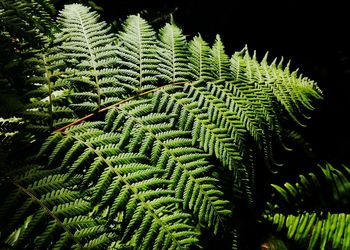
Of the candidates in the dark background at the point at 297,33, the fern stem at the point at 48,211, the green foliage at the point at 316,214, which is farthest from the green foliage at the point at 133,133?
the dark background at the point at 297,33

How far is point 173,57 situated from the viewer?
5.08 ft

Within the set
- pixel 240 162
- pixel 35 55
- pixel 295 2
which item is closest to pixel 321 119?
pixel 295 2

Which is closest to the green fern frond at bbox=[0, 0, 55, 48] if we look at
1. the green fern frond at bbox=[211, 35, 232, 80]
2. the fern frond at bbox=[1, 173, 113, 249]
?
the fern frond at bbox=[1, 173, 113, 249]

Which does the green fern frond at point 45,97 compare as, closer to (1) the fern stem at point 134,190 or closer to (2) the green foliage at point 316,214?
(1) the fern stem at point 134,190

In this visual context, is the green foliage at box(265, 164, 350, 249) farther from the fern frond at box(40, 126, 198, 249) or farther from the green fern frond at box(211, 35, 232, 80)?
the fern frond at box(40, 126, 198, 249)

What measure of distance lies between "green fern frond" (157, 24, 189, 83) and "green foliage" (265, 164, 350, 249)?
3.42 ft

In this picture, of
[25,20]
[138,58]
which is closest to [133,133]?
[138,58]

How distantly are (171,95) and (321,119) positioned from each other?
2216mm

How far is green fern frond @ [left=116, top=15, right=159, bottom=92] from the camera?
1.46 metres

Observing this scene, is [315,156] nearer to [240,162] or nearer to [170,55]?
[240,162]

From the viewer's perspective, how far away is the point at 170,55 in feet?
5.08

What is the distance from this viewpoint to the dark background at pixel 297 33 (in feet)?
9.76

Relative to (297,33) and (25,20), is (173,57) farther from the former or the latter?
(297,33)

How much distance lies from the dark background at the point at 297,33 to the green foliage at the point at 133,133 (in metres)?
1.53
